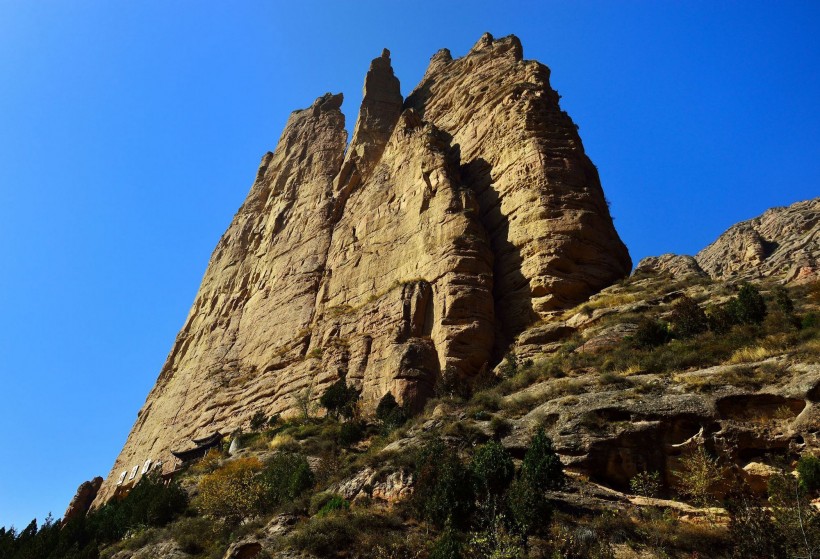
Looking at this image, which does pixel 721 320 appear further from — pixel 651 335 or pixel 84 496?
pixel 84 496

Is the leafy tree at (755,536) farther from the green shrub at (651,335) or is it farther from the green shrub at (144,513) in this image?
the green shrub at (144,513)

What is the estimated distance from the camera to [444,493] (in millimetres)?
16969

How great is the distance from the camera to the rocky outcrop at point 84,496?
5159 centimetres

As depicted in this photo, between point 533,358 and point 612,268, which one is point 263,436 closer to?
point 533,358

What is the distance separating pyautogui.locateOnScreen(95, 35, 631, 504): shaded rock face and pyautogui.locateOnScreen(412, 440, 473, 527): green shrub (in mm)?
11885

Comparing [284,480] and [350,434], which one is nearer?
[284,480]

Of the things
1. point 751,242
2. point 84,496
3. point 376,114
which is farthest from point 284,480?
point 751,242

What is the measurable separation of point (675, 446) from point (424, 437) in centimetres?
867

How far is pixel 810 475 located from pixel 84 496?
186 ft

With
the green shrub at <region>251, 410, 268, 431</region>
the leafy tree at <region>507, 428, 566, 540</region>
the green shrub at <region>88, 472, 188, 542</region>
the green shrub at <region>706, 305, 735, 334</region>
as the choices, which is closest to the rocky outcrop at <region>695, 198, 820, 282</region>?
the green shrub at <region>706, 305, 735, 334</region>

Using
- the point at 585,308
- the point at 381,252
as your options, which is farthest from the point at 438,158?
the point at 585,308

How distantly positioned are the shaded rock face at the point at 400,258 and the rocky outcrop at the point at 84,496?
7.19 ft

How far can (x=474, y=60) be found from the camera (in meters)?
56.8

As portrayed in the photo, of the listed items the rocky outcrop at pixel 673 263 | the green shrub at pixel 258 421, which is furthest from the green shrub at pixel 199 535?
the rocky outcrop at pixel 673 263
